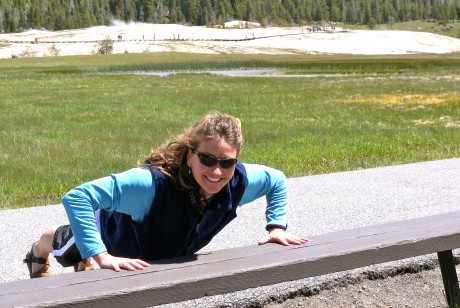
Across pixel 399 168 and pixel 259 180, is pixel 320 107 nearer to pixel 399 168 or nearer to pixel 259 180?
pixel 399 168

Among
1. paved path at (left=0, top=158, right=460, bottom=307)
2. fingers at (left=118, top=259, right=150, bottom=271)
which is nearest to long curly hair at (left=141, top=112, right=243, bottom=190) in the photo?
fingers at (left=118, top=259, right=150, bottom=271)

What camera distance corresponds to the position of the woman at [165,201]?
3.76 metres

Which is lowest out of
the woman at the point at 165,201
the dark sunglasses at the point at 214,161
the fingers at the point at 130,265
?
the fingers at the point at 130,265

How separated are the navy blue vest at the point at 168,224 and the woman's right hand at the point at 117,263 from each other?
0.23 meters

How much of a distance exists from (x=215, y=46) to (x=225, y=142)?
408ft

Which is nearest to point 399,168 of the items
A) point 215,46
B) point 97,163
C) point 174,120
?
point 97,163

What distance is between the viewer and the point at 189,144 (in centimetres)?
395

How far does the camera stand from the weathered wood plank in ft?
11.6

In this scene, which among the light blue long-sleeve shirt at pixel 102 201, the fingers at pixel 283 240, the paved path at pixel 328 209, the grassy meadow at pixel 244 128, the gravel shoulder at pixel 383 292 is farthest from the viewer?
the grassy meadow at pixel 244 128

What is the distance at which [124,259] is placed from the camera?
12.6 ft

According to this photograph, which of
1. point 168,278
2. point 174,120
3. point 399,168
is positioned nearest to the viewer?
point 168,278

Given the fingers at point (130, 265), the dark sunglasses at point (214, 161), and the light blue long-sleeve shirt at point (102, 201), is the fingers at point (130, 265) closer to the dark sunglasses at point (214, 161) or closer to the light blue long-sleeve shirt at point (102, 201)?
the light blue long-sleeve shirt at point (102, 201)

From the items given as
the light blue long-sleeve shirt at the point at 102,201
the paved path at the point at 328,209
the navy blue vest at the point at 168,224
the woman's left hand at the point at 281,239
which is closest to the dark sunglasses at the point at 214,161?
the navy blue vest at the point at 168,224

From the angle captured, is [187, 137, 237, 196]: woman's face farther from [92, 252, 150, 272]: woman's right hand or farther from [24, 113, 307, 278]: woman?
[92, 252, 150, 272]: woman's right hand
